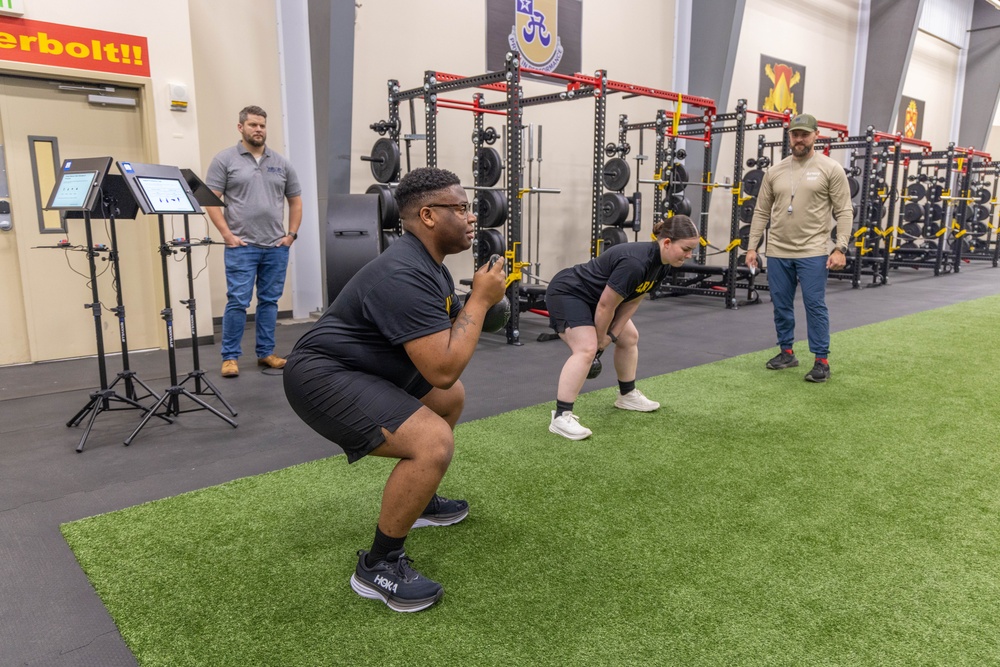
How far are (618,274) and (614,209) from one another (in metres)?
4.26

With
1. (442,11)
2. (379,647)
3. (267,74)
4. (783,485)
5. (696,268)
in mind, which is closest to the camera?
(379,647)

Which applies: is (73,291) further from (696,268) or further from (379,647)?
(696,268)

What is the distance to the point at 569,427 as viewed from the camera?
296 cm

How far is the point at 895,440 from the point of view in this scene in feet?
9.54

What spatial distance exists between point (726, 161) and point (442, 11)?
549 cm

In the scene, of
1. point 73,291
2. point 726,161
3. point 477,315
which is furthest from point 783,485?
point 726,161

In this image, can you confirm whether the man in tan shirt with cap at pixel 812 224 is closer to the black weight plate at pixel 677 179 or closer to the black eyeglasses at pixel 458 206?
the black weight plate at pixel 677 179

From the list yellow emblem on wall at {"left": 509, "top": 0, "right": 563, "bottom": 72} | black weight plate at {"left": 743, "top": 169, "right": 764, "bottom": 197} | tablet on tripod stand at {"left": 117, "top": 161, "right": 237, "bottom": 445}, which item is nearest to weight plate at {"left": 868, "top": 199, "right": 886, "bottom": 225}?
black weight plate at {"left": 743, "top": 169, "right": 764, "bottom": 197}

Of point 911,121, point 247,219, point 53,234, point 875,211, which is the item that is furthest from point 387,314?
point 911,121

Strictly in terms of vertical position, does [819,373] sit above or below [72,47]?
below

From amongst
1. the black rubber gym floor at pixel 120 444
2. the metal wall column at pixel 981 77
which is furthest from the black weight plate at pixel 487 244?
the metal wall column at pixel 981 77

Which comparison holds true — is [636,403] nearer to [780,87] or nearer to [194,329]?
[194,329]

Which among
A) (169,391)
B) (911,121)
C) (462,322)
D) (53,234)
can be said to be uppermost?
(911,121)

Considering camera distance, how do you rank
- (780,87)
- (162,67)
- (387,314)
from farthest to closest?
(780,87) < (162,67) < (387,314)
